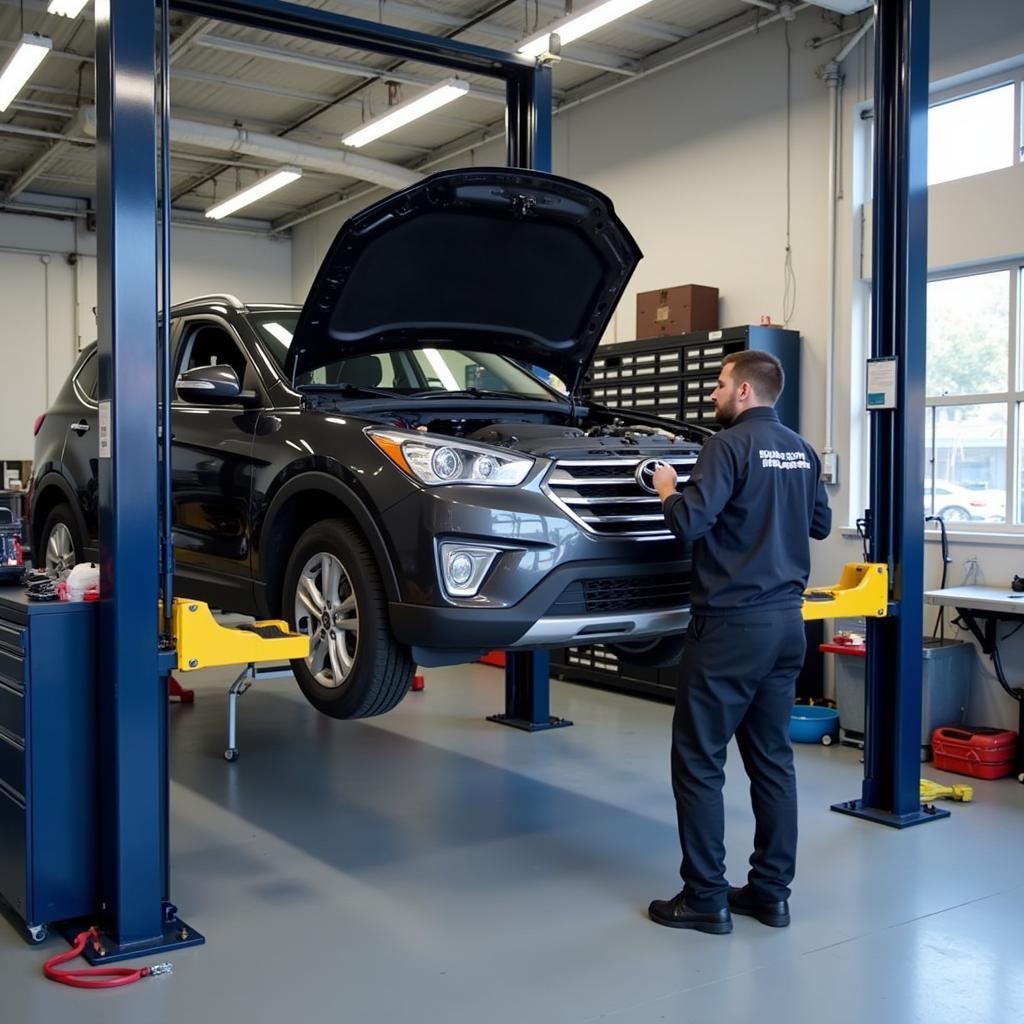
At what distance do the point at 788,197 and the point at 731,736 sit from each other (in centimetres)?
502

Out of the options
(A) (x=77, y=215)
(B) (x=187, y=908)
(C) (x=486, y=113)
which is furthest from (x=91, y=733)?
(A) (x=77, y=215)

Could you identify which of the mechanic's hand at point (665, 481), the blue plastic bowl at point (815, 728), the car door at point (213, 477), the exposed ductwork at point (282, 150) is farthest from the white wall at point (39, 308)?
the mechanic's hand at point (665, 481)

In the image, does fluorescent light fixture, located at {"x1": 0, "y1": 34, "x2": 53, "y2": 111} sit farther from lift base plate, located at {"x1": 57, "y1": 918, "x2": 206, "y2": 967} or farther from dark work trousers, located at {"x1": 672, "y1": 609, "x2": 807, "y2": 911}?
dark work trousers, located at {"x1": 672, "y1": 609, "x2": 807, "y2": 911}

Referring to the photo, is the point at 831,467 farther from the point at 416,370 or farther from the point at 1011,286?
the point at 416,370

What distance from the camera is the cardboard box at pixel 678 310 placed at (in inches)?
302

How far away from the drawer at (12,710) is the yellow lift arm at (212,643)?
0.48 m

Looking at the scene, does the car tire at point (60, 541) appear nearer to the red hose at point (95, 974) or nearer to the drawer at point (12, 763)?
the drawer at point (12, 763)

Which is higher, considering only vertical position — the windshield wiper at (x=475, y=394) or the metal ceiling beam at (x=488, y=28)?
the metal ceiling beam at (x=488, y=28)

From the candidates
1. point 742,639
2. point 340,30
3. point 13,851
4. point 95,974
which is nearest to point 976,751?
point 742,639

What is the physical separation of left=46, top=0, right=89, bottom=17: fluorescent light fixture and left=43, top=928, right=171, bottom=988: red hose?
553cm

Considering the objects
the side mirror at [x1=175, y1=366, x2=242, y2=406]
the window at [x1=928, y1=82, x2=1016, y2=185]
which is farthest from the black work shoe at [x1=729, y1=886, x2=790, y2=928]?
the window at [x1=928, y1=82, x2=1016, y2=185]

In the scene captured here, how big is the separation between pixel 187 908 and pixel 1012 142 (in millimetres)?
5680

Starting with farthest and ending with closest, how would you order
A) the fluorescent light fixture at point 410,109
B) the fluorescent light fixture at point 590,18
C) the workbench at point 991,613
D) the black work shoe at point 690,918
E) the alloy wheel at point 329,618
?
the fluorescent light fixture at point 410,109 → the fluorescent light fixture at point 590,18 → the workbench at point 991,613 → the alloy wheel at point 329,618 → the black work shoe at point 690,918

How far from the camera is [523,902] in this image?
371cm
